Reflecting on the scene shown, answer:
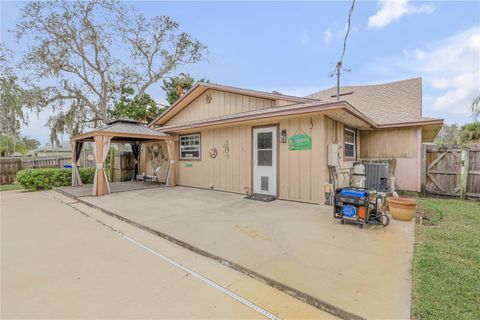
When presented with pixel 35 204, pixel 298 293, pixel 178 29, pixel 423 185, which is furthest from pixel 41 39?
pixel 423 185

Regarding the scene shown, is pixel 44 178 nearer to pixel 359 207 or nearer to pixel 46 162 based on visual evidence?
pixel 46 162

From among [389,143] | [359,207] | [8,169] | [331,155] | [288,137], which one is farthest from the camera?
[8,169]

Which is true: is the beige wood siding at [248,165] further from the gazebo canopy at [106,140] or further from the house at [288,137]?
the gazebo canopy at [106,140]

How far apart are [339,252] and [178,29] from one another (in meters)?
18.1

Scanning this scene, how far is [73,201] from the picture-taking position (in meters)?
6.87

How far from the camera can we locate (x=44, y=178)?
9.30 meters

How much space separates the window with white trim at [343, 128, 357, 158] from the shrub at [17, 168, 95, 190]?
11081 mm

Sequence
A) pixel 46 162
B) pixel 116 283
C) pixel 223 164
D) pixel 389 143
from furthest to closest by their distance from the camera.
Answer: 1. pixel 46 162
2. pixel 389 143
3. pixel 223 164
4. pixel 116 283

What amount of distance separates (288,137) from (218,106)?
3490 millimetres

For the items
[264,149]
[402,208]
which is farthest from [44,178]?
[402,208]

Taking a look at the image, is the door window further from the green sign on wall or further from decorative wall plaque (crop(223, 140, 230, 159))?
decorative wall plaque (crop(223, 140, 230, 159))

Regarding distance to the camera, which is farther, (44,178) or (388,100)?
(388,100)

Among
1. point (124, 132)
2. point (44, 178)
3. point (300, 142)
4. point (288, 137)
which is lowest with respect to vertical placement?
point (44, 178)

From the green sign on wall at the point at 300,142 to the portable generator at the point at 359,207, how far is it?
6.66ft
